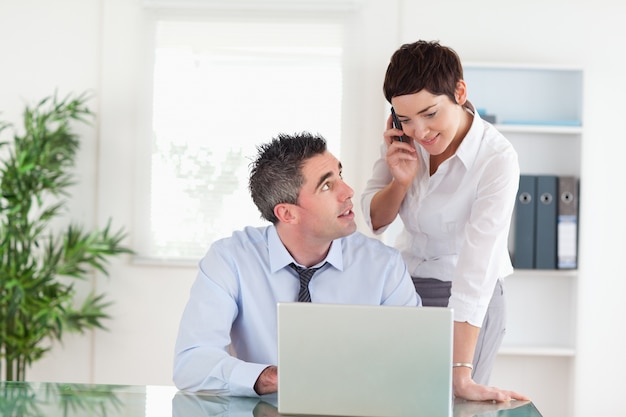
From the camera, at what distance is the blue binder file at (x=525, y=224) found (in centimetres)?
430

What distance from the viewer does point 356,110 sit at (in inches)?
183

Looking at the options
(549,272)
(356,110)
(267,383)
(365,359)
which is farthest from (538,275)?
(365,359)

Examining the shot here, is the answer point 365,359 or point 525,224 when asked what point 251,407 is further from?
point 525,224

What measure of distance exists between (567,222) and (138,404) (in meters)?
3.01

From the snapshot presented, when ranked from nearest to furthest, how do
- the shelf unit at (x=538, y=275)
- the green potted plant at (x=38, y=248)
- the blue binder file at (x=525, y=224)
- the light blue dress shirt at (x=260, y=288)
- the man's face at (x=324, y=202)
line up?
1. the light blue dress shirt at (x=260, y=288)
2. the man's face at (x=324, y=202)
3. the blue binder file at (x=525, y=224)
4. the green potted plant at (x=38, y=248)
5. the shelf unit at (x=538, y=275)

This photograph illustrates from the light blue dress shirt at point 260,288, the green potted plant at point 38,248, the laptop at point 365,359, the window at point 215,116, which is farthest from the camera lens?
the window at point 215,116

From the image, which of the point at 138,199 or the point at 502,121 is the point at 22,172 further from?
the point at 502,121

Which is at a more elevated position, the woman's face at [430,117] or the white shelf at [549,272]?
the woman's face at [430,117]

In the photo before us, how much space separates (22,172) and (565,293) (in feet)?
9.30

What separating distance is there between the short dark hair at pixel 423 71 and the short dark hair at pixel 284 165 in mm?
260

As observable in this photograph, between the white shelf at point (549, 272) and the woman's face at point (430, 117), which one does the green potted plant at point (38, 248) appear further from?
the woman's face at point (430, 117)

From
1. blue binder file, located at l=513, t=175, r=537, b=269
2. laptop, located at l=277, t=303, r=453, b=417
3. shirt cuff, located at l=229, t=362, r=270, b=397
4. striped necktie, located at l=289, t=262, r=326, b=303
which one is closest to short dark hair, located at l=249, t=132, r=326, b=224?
striped necktie, located at l=289, t=262, r=326, b=303

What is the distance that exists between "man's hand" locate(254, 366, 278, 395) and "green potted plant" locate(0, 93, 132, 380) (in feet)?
8.97

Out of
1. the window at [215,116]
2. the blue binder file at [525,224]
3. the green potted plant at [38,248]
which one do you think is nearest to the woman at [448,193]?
the blue binder file at [525,224]
